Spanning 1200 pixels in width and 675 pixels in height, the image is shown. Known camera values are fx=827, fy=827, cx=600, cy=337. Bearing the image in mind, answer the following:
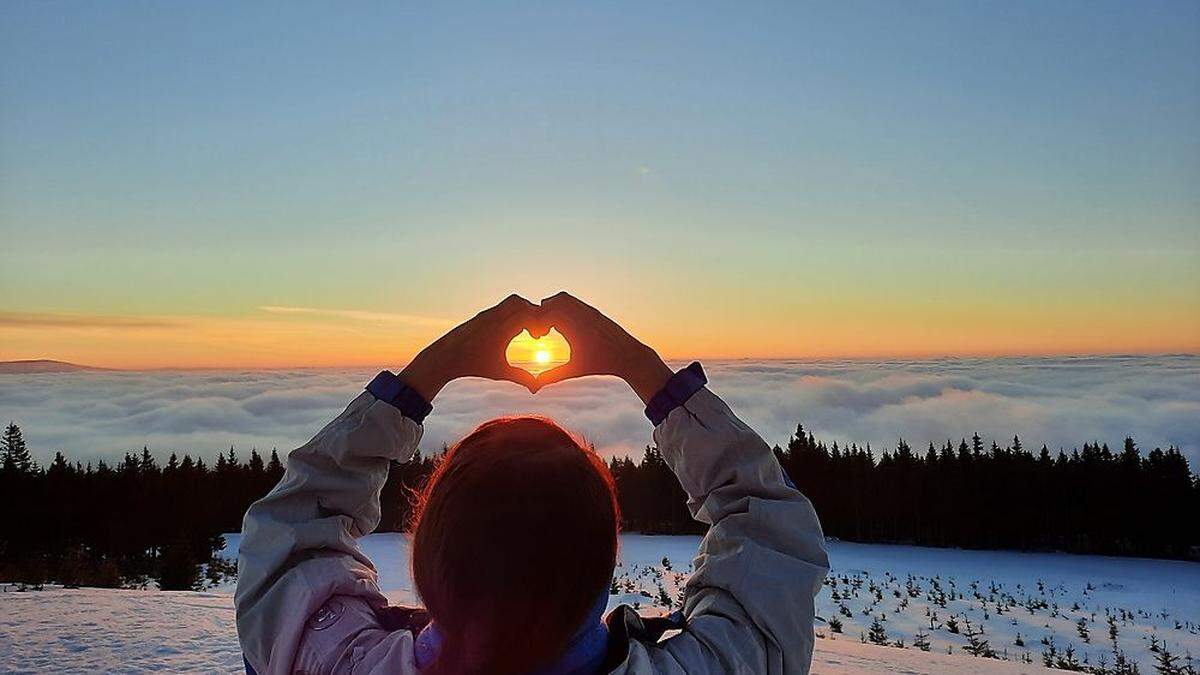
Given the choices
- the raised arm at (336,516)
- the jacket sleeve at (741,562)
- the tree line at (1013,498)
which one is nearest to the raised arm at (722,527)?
the jacket sleeve at (741,562)

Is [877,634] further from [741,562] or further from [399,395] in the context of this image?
[399,395]

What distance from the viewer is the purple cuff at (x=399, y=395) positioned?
4.51 ft

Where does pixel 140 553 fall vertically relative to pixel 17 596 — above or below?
below

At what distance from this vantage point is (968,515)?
28266 millimetres

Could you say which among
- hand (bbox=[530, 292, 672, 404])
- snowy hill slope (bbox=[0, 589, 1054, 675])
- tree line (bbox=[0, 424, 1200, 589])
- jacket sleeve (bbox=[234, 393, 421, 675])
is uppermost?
hand (bbox=[530, 292, 672, 404])

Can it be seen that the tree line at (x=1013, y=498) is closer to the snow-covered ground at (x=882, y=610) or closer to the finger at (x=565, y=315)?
the snow-covered ground at (x=882, y=610)

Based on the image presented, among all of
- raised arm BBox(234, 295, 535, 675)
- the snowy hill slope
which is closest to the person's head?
raised arm BBox(234, 295, 535, 675)

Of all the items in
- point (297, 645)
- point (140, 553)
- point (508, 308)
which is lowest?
point (140, 553)

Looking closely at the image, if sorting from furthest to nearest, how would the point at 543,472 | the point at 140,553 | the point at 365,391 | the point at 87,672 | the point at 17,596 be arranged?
the point at 140,553
the point at 17,596
the point at 87,672
the point at 365,391
the point at 543,472

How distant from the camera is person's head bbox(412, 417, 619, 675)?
1044 millimetres

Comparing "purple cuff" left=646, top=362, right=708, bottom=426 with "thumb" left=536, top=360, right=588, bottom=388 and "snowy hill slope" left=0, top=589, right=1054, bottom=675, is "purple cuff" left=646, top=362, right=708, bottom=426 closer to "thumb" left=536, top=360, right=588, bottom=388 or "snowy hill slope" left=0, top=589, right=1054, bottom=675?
"thumb" left=536, top=360, right=588, bottom=388

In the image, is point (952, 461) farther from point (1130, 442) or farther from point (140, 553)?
point (140, 553)

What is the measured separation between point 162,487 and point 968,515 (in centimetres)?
2670

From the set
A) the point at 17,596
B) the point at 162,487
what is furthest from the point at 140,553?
the point at 17,596
